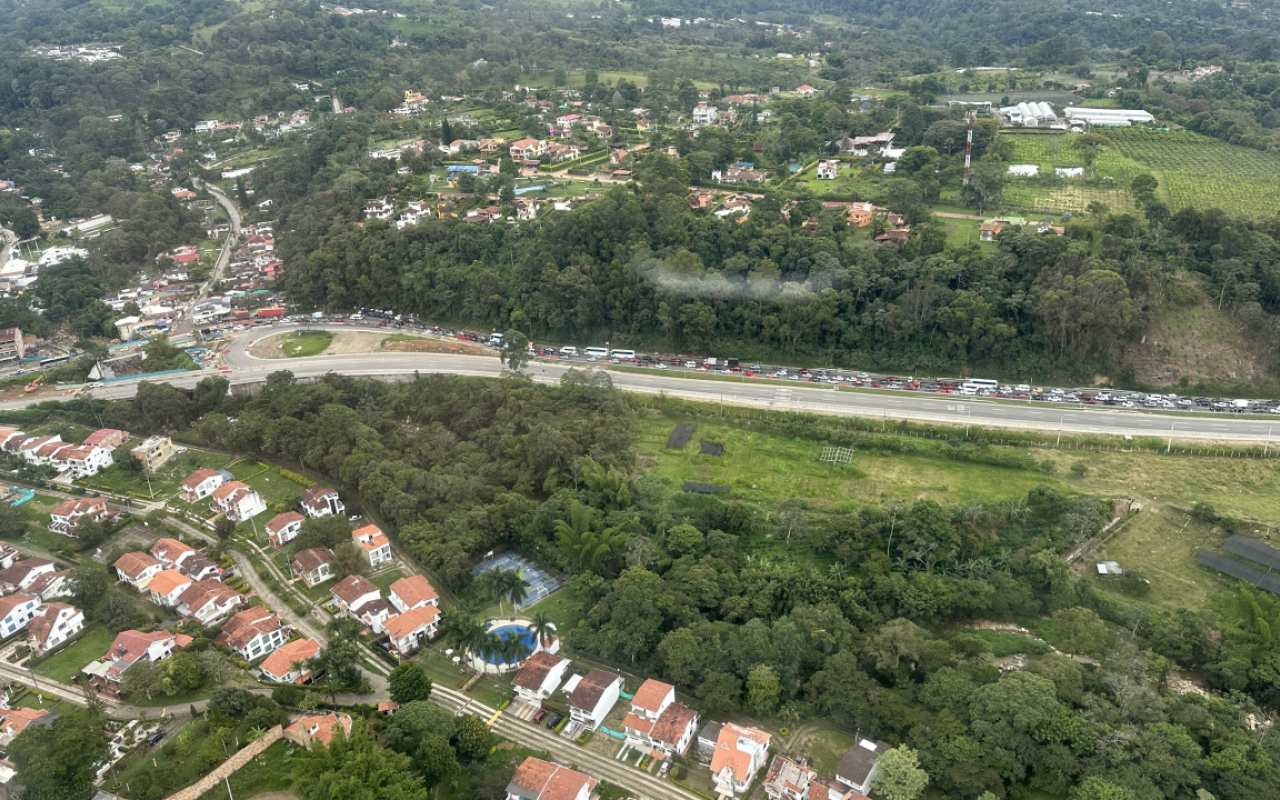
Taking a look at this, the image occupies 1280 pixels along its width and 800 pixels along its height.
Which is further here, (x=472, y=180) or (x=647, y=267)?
(x=472, y=180)

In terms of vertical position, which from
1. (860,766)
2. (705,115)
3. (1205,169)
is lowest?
(860,766)

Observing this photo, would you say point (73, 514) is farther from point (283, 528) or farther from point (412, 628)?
point (412, 628)

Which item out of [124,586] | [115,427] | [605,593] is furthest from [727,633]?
[115,427]

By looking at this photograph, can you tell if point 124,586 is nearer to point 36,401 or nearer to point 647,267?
point 36,401

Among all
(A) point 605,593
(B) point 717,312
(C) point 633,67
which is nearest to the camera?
(A) point 605,593

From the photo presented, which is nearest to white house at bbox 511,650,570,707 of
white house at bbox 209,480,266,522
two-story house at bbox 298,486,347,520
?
two-story house at bbox 298,486,347,520

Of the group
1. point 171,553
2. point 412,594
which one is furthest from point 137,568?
point 412,594
